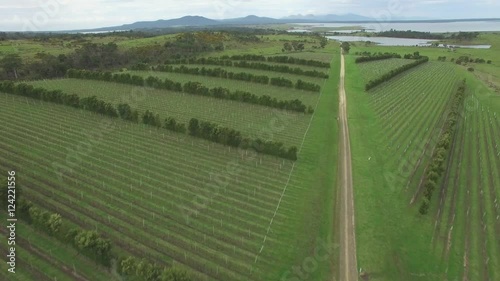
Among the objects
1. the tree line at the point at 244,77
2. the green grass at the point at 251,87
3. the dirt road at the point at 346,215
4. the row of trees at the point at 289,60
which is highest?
the row of trees at the point at 289,60

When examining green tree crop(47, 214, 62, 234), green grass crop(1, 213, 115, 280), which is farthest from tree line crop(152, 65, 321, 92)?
green grass crop(1, 213, 115, 280)

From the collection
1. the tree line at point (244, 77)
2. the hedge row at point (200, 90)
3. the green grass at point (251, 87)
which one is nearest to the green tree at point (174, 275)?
the hedge row at point (200, 90)

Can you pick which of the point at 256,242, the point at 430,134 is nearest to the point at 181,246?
the point at 256,242

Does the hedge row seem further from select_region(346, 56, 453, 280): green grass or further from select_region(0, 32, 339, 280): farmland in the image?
select_region(346, 56, 453, 280): green grass

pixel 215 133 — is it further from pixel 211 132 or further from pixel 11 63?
pixel 11 63

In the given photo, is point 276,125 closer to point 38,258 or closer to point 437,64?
point 38,258

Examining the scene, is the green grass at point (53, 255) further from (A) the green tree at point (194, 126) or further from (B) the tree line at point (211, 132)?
(A) the green tree at point (194, 126)
